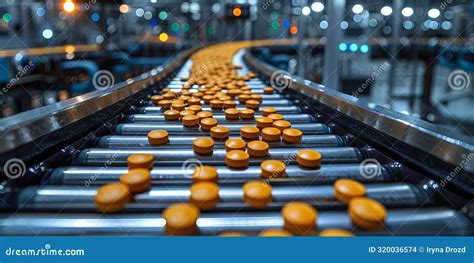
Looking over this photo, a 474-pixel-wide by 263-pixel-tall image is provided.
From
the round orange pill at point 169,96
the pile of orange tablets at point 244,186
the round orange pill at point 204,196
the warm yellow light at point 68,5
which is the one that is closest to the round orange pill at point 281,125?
the pile of orange tablets at point 244,186

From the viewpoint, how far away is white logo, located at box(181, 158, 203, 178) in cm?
101

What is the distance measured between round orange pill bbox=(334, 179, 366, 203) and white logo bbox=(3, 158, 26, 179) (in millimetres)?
906

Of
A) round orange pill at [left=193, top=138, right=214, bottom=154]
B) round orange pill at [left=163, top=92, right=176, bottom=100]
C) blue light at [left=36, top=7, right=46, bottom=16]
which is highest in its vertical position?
blue light at [left=36, top=7, right=46, bottom=16]

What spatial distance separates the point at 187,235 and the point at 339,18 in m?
3.47

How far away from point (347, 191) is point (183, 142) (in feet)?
2.18

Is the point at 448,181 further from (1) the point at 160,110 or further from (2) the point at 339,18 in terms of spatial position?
(2) the point at 339,18

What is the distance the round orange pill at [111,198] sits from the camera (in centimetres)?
84

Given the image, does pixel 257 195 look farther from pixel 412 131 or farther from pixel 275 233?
pixel 412 131

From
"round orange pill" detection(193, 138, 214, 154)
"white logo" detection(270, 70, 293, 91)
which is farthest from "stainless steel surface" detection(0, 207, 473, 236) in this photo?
"white logo" detection(270, 70, 293, 91)

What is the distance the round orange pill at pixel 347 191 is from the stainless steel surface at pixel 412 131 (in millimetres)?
245

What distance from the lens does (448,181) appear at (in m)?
0.88

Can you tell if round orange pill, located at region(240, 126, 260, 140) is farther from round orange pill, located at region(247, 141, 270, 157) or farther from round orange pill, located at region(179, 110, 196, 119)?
round orange pill, located at region(179, 110, 196, 119)

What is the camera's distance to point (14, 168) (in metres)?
0.91
